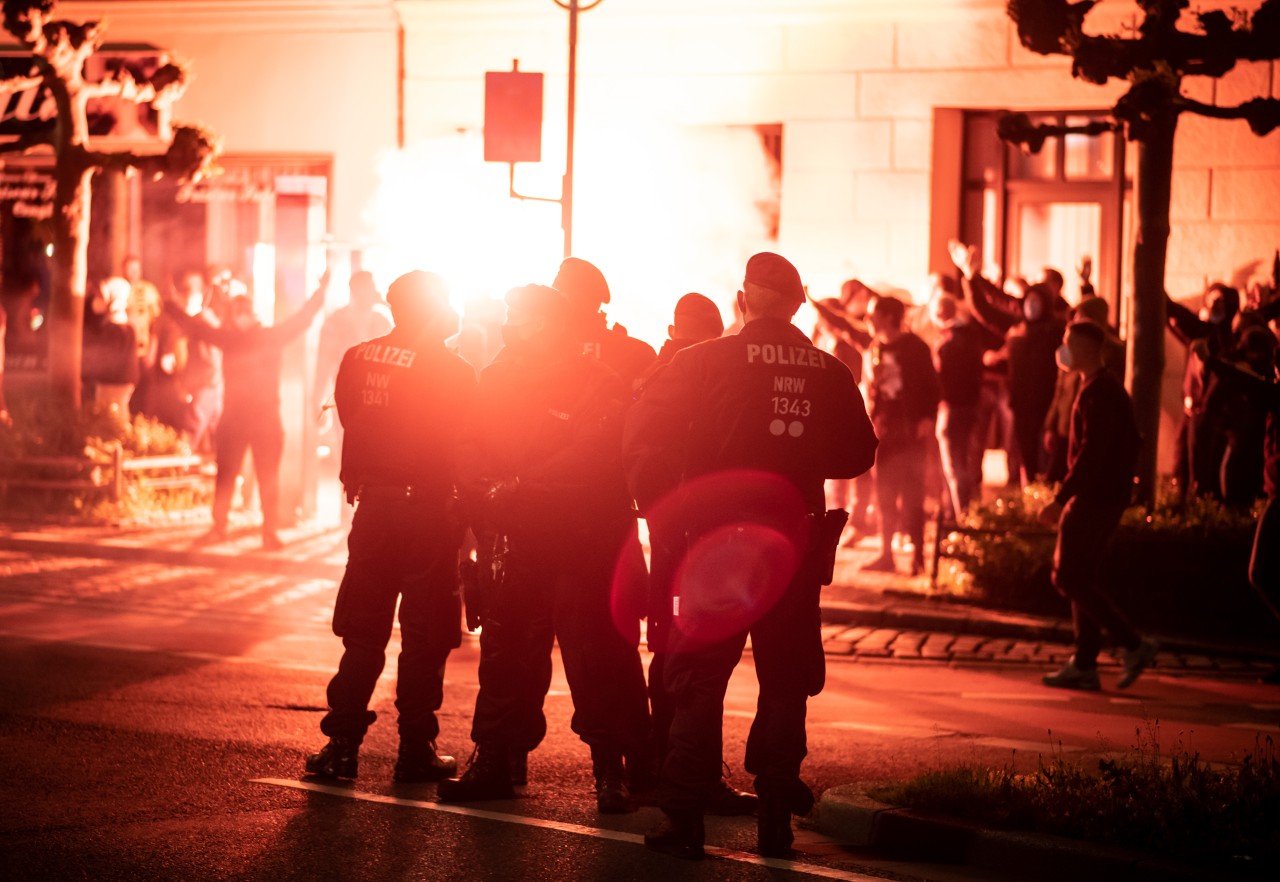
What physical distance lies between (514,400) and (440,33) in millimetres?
13970

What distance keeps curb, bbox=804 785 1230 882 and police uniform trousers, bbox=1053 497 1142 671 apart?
3336 mm

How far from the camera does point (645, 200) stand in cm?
1972

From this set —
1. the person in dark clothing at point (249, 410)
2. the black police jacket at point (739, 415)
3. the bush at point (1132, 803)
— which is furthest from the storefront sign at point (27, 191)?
the bush at point (1132, 803)

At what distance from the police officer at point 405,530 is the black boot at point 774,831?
154cm

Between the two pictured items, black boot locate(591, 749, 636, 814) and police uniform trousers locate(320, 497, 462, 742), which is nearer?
black boot locate(591, 749, 636, 814)

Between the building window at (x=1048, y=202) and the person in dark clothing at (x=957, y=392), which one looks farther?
the building window at (x=1048, y=202)

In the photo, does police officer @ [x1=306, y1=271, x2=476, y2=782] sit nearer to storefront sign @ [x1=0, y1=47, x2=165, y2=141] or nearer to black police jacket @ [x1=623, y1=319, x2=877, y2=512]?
black police jacket @ [x1=623, y1=319, x2=877, y2=512]

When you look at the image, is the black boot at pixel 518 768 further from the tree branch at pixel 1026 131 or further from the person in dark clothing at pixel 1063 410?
the tree branch at pixel 1026 131

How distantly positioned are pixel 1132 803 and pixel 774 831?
110 cm

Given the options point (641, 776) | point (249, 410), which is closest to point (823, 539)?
point (641, 776)

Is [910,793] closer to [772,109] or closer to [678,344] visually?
[678,344]

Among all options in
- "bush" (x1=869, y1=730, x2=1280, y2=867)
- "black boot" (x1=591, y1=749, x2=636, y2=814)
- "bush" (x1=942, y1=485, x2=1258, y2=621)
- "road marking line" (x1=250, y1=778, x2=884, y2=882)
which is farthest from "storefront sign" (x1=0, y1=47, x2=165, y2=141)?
"bush" (x1=869, y1=730, x2=1280, y2=867)

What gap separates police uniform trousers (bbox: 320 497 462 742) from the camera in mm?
7305

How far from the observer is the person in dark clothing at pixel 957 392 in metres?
14.1
